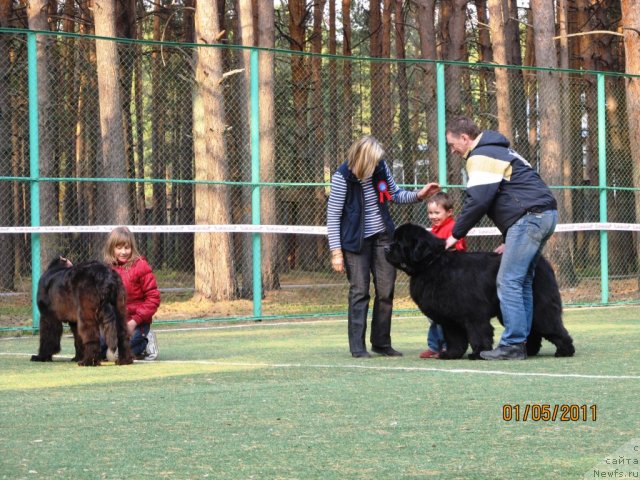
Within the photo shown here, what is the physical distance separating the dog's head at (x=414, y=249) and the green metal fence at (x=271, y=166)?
541 cm

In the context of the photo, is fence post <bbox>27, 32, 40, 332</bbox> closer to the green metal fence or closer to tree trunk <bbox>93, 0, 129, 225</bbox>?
the green metal fence

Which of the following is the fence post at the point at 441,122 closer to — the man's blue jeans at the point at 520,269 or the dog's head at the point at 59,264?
the man's blue jeans at the point at 520,269

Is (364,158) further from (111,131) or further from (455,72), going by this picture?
(455,72)

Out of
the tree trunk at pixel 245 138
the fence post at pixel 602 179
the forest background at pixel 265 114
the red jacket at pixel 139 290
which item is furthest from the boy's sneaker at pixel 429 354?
the tree trunk at pixel 245 138

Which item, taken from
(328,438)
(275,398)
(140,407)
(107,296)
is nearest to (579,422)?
(328,438)

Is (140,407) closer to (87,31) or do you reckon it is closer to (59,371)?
(59,371)

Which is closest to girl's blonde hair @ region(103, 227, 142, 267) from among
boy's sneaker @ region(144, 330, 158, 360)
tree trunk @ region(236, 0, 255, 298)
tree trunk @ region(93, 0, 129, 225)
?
boy's sneaker @ region(144, 330, 158, 360)

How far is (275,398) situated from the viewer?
7902 mm

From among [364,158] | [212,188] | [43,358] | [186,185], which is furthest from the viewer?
[186,185]

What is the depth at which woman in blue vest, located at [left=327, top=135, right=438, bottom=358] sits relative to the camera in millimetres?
10508

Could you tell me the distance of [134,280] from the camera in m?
10.7
